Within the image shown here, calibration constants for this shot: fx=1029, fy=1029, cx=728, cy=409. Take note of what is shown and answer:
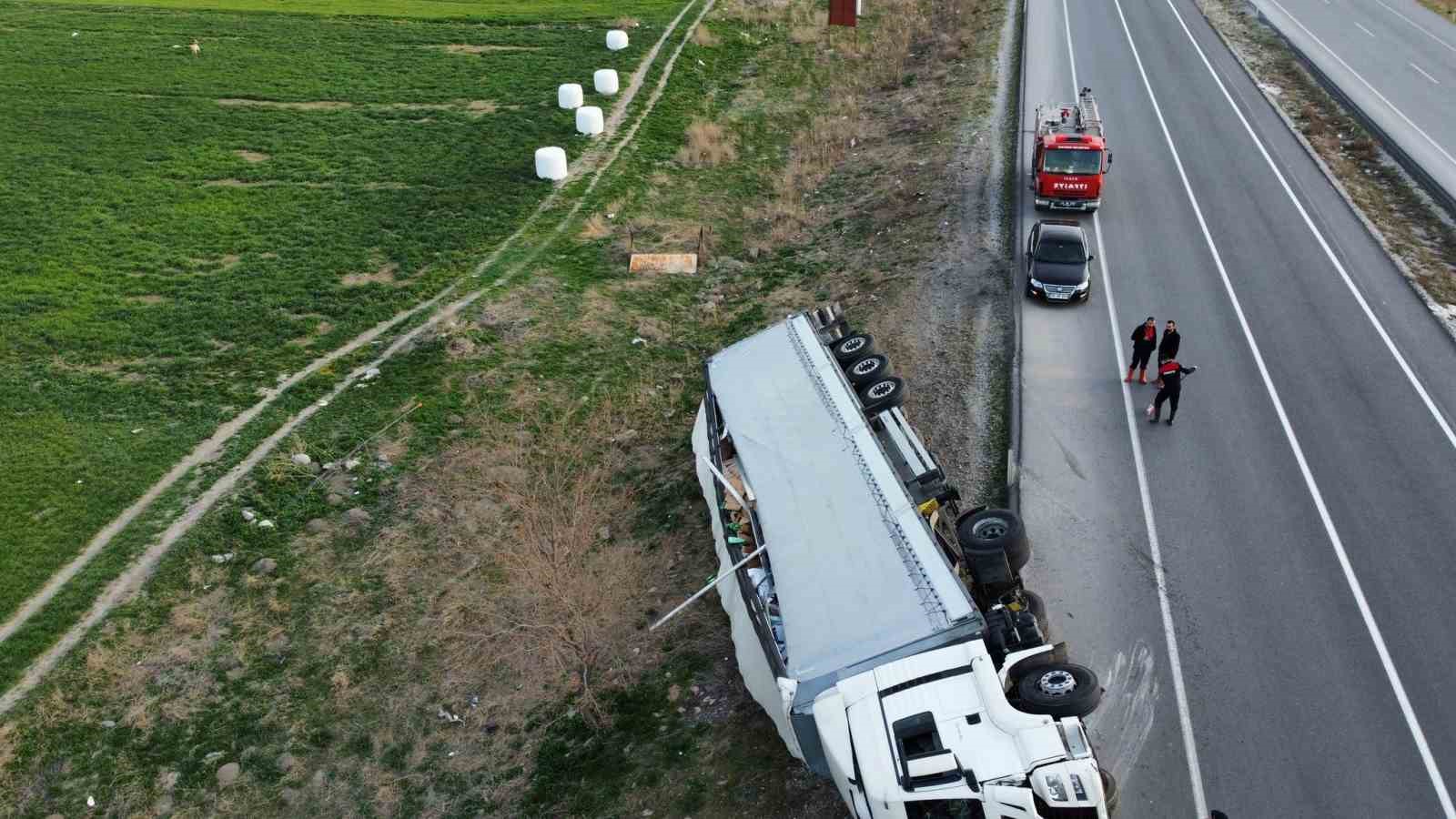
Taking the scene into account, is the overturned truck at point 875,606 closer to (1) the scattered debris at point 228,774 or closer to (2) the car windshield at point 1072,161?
(1) the scattered debris at point 228,774

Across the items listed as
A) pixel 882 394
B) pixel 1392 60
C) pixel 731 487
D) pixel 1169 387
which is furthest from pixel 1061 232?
pixel 1392 60

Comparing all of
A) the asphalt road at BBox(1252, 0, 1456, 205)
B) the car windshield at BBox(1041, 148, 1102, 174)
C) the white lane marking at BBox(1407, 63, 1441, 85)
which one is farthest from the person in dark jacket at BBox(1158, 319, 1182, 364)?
the white lane marking at BBox(1407, 63, 1441, 85)

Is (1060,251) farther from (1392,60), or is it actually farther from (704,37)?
(704,37)

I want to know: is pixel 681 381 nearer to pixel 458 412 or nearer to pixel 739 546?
pixel 458 412

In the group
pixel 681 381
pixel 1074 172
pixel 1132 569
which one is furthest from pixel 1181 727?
pixel 1074 172

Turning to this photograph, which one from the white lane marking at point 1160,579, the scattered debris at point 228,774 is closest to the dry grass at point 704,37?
the white lane marking at point 1160,579

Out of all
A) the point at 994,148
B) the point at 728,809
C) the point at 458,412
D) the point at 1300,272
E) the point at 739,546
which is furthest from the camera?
the point at 994,148

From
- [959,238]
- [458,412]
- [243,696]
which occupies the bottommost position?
[243,696]
